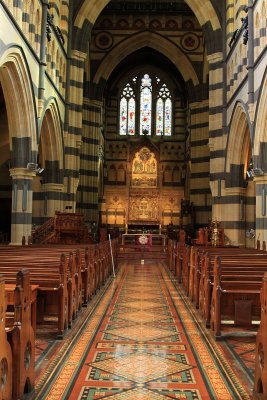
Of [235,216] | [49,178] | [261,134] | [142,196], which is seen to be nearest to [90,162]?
[142,196]

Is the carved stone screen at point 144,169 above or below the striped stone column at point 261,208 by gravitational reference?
above

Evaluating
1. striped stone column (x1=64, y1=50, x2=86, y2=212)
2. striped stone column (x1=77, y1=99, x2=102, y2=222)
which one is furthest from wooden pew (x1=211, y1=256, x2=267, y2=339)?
striped stone column (x1=77, y1=99, x2=102, y2=222)

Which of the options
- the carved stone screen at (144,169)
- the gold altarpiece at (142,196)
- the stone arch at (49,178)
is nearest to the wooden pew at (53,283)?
the stone arch at (49,178)

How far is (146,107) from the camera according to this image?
118 feet

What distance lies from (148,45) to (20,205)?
19.0 m

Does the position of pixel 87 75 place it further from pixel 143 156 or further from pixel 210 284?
pixel 210 284

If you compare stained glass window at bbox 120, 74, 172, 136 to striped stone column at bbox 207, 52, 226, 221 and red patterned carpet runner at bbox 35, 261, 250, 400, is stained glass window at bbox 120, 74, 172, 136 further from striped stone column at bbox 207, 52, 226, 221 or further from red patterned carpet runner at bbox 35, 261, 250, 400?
red patterned carpet runner at bbox 35, 261, 250, 400

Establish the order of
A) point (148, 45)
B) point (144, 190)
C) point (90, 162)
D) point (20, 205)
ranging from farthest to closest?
point (144, 190) < point (148, 45) < point (90, 162) < point (20, 205)

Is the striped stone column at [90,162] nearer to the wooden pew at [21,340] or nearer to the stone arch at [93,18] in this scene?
the stone arch at [93,18]

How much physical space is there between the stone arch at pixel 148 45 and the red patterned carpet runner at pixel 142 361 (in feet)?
79.2

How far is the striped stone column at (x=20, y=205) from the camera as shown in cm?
1598

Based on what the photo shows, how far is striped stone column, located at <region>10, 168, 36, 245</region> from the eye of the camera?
52.4 ft

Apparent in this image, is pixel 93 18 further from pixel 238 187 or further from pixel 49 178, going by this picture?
pixel 238 187

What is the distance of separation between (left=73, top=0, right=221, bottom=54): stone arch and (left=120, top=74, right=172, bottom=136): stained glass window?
12.9 meters
